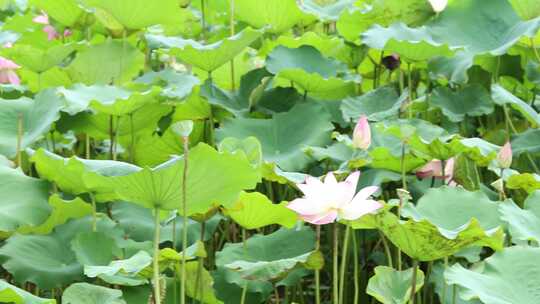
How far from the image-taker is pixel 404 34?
1879 millimetres

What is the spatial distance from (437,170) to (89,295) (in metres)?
0.59

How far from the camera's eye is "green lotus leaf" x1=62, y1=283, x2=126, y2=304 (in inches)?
49.0

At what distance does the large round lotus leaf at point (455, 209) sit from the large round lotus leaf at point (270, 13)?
76 centimetres

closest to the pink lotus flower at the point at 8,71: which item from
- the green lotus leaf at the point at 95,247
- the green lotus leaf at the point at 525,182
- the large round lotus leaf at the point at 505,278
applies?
the green lotus leaf at the point at 95,247

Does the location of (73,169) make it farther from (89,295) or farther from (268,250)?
(268,250)

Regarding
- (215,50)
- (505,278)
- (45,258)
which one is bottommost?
(45,258)

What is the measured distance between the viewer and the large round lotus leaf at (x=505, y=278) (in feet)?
3.70

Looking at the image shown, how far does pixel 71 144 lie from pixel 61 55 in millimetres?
164

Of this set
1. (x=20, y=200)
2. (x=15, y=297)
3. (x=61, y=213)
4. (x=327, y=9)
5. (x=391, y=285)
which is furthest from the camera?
(x=327, y=9)

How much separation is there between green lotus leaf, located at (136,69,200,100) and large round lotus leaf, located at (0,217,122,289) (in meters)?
0.33

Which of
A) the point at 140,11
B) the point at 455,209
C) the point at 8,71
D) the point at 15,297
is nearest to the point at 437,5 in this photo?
the point at 140,11

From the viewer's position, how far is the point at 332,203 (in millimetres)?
1221

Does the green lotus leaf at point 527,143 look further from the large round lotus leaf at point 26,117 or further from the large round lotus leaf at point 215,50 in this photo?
the large round lotus leaf at point 26,117

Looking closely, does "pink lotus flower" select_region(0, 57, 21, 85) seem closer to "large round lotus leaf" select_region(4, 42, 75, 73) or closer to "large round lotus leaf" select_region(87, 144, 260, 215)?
"large round lotus leaf" select_region(4, 42, 75, 73)
